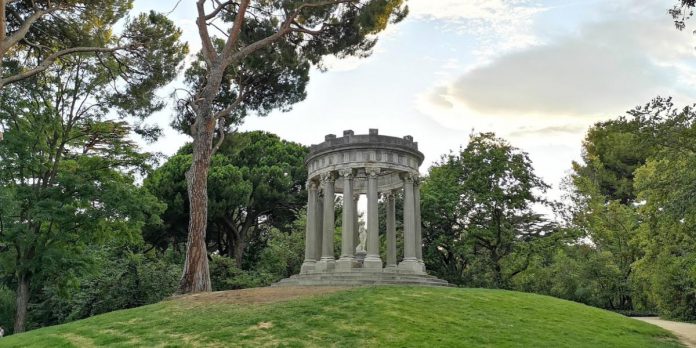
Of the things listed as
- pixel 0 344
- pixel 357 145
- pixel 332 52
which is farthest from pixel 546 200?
pixel 0 344

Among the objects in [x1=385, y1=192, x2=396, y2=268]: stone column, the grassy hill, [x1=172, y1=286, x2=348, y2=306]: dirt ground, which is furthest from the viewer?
[x1=385, y1=192, x2=396, y2=268]: stone column

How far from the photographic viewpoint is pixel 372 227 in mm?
21812

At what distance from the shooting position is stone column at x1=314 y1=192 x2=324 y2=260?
79.8 ft

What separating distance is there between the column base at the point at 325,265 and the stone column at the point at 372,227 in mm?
2131

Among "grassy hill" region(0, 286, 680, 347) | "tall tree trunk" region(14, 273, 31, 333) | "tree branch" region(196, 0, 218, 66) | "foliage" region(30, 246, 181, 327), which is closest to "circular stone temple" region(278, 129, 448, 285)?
"grassy hill" region(0, 286, 680, 347)

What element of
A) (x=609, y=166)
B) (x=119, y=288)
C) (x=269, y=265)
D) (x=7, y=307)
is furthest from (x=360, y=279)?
(x=609, y=166)

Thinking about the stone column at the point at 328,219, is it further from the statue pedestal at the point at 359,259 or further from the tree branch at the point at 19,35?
the tree branch at the point at 19,35

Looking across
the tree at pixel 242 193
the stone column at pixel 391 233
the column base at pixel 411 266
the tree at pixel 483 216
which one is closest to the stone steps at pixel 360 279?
the column base at pixel 411 266

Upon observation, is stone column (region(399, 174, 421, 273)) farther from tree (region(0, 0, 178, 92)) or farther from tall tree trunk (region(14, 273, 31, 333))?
tall tree trunk (region(14, 273, 31, 333))

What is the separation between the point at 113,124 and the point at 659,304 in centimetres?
3114

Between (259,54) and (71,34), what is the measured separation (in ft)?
26.8

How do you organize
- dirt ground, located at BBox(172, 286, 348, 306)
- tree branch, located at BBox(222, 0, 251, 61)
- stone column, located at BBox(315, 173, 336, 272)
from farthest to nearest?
stone column, located at BBox(315, 173, 336, 272), tree branch, located at BBox(222, 0, 251, 61), dirt ground, located at BBox(172, 286, 348, 306)

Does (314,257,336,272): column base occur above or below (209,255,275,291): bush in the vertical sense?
above

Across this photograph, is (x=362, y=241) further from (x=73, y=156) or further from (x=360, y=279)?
(x=73, y=156)
